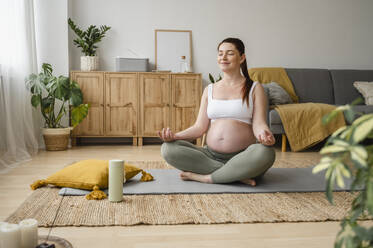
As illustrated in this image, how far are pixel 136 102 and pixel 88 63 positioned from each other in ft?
2.51

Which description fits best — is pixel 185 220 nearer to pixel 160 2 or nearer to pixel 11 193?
pixel 11 193

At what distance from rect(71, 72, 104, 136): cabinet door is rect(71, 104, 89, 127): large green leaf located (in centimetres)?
24

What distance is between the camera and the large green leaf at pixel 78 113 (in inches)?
157

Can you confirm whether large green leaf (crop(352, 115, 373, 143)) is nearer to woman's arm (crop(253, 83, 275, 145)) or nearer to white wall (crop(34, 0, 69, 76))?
woman's arm (crop(253, 83, 275, 145))

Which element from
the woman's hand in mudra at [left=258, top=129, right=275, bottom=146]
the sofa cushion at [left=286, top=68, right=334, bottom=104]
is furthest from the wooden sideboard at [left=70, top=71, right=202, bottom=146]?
the woman's hand in mudra at [left=258, top=129, right=275, bottom=146]

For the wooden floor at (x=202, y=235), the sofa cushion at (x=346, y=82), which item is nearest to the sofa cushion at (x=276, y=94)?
the sofa cushion at (x=346, y=82)

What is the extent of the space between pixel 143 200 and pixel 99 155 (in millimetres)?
1844

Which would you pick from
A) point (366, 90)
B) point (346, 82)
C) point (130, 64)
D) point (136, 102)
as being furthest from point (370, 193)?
point (346, 82)

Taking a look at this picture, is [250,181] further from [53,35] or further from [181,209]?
[53,35]

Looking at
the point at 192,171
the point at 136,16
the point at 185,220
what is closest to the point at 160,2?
the point at 136,16

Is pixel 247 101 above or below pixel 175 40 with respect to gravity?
below

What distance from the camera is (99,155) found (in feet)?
11.6

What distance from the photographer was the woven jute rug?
154 centimetres

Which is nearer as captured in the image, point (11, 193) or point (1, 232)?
point (1, 232)
